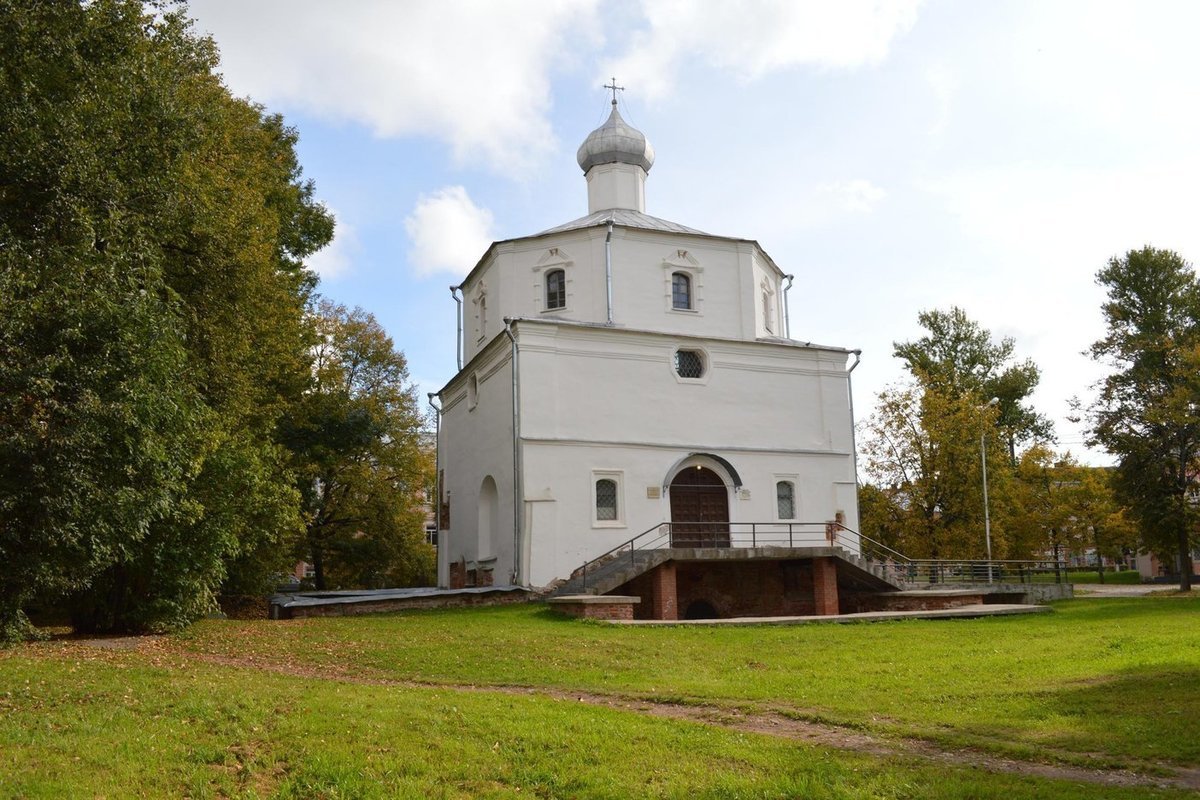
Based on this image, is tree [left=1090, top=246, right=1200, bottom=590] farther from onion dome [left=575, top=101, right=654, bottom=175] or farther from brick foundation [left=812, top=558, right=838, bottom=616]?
onion dome [left=575, top=101, right=654, bottom=175]

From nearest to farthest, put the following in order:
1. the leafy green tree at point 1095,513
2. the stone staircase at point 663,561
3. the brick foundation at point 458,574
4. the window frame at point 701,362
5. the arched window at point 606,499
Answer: the stone staircase at point 663,561, the arched window at point 606,499, the window frame at point 701,362, the brick foundation at point 458,574, the leafy green tree at point 1095,513

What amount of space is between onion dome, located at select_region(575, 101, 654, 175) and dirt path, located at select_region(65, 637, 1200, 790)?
62.9 feet

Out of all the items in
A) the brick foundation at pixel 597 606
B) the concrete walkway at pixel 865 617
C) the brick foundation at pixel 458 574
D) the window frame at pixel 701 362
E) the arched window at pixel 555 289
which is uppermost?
the arched window at pixel 555 289

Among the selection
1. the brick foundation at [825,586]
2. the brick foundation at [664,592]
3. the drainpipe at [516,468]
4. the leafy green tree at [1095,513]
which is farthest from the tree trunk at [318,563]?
the leafy green tree at [1095,513]

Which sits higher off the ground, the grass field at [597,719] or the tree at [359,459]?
the tree at [359,459]

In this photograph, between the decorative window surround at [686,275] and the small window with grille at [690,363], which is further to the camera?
the decorative window surround at [686,275]

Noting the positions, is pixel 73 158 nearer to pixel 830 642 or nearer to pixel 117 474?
pixel 117 474

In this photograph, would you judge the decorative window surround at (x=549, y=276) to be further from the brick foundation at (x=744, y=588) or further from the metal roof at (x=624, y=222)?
the brick foundation at (x=744, y=588)

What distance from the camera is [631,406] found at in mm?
24906

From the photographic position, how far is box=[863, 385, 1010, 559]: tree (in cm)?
3475

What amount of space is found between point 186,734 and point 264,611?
18061 mm

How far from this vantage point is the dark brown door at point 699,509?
24.8m

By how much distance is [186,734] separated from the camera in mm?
8219

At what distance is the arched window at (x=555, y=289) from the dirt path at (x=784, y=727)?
47.0 ft
